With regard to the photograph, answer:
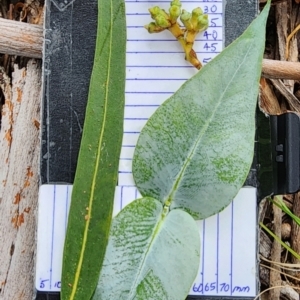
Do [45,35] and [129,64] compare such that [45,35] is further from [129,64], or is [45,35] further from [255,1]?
[255,1]

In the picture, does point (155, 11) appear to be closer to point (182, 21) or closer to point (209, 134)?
point (182, 21)

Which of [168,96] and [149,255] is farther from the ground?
[168,96]

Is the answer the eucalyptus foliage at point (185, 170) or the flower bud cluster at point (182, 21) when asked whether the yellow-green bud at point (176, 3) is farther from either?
the eucalyptus foliage at point (185, 170)

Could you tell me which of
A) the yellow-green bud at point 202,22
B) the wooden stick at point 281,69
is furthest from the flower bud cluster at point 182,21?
the wooden stick at point 281,69

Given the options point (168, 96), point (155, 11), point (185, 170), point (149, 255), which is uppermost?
point (155, 11)

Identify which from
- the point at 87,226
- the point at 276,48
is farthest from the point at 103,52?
the point at 276,48

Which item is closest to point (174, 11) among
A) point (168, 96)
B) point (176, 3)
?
point (176, 3)

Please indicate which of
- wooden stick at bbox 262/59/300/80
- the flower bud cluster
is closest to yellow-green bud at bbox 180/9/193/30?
the flower bud cluster
